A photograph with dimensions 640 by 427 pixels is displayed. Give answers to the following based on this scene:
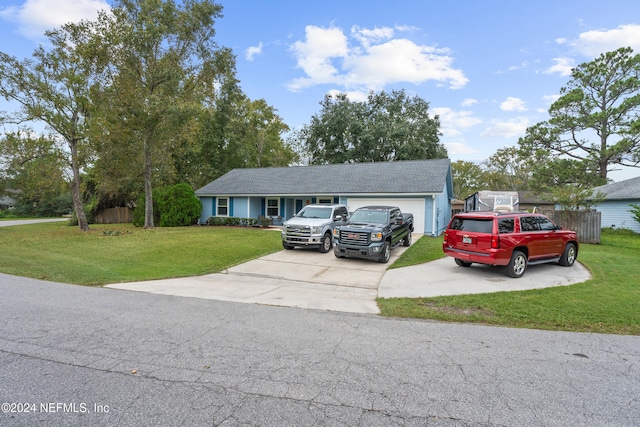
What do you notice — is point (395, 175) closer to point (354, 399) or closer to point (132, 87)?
point (132, 87)

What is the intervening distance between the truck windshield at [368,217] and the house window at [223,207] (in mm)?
15463

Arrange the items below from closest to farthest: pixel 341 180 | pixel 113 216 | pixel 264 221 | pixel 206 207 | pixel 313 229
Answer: pixel 313 229 → pixel 341 180 → pixel 264 221 → pixel 206 207 → pixel 113 216

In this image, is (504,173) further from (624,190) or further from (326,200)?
(326,200)

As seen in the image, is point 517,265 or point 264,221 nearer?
point 517,265

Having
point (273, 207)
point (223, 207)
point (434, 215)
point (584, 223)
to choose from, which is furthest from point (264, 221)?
point (584, 223)

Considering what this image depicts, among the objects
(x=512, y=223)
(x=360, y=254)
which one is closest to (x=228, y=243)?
(x=360, y=254)

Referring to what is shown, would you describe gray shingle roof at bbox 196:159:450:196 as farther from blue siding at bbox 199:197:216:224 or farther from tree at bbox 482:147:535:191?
tree at bbox 482:147:535:191

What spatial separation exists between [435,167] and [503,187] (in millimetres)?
37404

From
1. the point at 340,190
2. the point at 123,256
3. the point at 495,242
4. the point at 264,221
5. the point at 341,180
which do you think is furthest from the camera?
the point at 264,221

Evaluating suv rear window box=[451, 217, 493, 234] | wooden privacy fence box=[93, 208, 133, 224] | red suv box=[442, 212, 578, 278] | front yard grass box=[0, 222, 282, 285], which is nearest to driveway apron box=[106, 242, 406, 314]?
front yard grass box=[0, 222, 282, 285]

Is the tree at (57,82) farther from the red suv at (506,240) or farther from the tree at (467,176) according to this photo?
the tree at (467,176)

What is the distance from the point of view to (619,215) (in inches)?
889

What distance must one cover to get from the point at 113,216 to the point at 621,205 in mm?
40861

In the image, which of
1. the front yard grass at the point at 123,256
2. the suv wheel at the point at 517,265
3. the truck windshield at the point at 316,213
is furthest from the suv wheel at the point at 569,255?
the front yard grass at the point at 123,256
